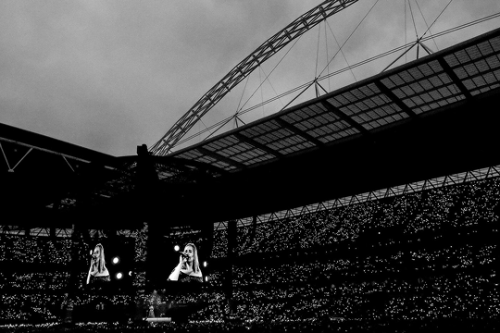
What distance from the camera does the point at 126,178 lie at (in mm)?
31109

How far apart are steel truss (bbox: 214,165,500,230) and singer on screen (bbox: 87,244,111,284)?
17.8 metres

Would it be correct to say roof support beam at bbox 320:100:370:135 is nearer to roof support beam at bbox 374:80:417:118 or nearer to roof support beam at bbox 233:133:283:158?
roof support beam at bbox 374:80:417:118

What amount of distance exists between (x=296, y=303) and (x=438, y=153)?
17.2m

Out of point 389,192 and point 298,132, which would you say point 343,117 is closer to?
point 298,132

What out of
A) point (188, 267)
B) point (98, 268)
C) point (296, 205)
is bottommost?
point (188, 267)

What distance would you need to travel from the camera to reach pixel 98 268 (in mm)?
21781

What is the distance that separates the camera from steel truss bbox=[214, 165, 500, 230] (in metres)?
34.4

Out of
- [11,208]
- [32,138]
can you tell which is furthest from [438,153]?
[11,208]

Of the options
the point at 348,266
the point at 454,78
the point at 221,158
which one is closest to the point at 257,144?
the point at 221,158

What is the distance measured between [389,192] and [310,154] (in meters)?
13.1

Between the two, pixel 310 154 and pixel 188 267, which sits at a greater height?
pixel 310 154

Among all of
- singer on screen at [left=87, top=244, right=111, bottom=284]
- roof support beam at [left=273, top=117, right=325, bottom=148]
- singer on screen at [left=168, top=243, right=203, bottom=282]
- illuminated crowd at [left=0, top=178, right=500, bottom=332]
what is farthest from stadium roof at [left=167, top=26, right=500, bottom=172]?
singer on screen at [left=87, top=244, right=111, bottom=284]

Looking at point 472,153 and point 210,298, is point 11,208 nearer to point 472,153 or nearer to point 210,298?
point 210,298

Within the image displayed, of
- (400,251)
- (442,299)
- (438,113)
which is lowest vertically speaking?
Result: (442,299)
